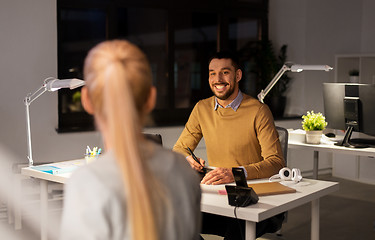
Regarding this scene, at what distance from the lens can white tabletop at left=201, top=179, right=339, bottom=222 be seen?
2205mm

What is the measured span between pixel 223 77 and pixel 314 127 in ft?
4.91

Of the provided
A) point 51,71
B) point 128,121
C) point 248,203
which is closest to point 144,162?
point 128,121

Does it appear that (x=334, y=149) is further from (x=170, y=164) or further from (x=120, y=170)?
(x=120, y=170)

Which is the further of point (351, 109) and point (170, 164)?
point (351, 109)

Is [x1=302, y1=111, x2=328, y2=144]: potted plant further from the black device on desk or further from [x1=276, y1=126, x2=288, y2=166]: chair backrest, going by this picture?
the black device on desk

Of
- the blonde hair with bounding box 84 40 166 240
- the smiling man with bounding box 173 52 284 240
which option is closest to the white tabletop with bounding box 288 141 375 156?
the smiling man with bounding box 173 52 284 240

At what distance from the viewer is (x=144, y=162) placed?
1079 millimetres

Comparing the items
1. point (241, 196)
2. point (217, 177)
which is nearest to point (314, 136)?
point (217, 177)

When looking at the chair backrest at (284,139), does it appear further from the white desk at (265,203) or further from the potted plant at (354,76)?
the potted plant at (354,76)

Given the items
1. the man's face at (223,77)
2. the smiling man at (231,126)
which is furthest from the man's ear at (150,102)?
the man's face at (223,77)

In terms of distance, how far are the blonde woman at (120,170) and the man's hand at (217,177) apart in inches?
61.8

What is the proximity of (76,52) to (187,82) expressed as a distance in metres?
1.56

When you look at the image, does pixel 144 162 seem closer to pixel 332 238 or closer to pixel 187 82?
pixel 332 238

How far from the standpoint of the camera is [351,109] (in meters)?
4.22
